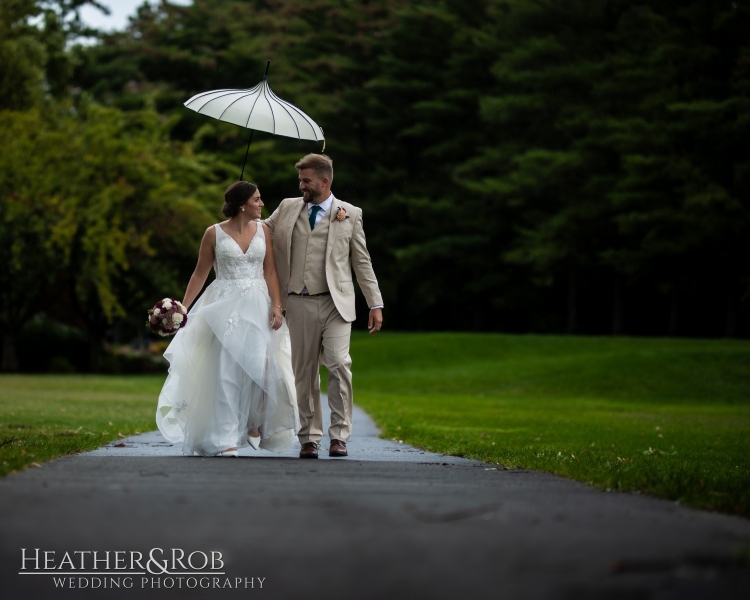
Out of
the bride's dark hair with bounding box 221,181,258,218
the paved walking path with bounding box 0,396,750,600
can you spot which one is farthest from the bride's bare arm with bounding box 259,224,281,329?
A: the paved walking path with bounding box 0,396,750,600

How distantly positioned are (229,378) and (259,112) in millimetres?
2431

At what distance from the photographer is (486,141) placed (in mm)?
47438

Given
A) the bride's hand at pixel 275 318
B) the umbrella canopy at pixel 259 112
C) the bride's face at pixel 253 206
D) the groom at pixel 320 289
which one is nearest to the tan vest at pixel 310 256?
the groom at pixel 320 289

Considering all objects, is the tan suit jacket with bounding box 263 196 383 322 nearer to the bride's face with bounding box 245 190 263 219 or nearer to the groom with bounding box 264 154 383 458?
the groom with bounding box 264 154 383 458

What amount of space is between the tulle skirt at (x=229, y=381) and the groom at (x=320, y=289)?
168 mm

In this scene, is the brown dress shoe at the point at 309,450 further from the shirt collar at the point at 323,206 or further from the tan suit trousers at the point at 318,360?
the shirt collar at the point at 323,206

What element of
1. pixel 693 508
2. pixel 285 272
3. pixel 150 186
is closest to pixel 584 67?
pixel 150 186

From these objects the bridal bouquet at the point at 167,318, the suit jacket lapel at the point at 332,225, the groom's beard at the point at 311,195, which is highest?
the groom's beard at the point at 311,195

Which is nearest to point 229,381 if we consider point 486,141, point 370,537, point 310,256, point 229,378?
point 229,378

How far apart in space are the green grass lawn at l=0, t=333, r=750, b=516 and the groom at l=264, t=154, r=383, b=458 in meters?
1.31

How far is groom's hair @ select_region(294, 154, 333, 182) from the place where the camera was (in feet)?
29.6

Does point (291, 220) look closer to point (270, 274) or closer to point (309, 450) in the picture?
point (270, 274)

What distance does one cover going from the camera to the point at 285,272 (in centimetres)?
940

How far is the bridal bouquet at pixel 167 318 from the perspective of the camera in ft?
29.6
